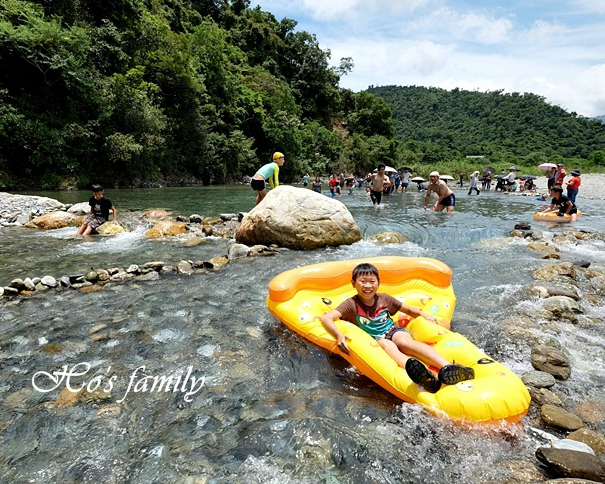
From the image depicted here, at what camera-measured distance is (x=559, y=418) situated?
2.54m

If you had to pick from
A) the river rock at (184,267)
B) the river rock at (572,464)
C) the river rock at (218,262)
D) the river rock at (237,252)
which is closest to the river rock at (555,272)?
the river rock at (572,464)

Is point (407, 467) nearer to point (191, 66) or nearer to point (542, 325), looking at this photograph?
point (542, 325)

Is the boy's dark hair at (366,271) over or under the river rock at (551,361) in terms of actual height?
over

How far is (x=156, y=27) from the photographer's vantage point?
72.5 feet

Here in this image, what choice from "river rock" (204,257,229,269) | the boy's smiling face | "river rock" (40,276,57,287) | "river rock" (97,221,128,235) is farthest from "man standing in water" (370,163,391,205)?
"river rock" (40,276,57,287)

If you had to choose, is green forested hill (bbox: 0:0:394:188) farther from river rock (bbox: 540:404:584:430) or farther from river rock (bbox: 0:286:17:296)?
river rock (bbox: 540:404:584:430)

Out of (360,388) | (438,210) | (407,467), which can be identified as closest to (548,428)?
(407,467)

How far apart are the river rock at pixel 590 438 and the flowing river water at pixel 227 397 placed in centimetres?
27

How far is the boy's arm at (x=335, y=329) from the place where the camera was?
128 inches

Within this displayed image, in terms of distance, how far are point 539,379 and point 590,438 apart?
0.66 m

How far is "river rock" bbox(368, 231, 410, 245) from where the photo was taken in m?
8.22

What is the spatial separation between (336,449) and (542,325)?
303 centimetres

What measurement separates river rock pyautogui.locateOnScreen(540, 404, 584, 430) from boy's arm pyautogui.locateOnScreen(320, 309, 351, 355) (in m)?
1.49

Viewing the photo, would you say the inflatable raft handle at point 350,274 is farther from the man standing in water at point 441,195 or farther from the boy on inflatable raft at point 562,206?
the boy on inflatable raft at point 562,206
